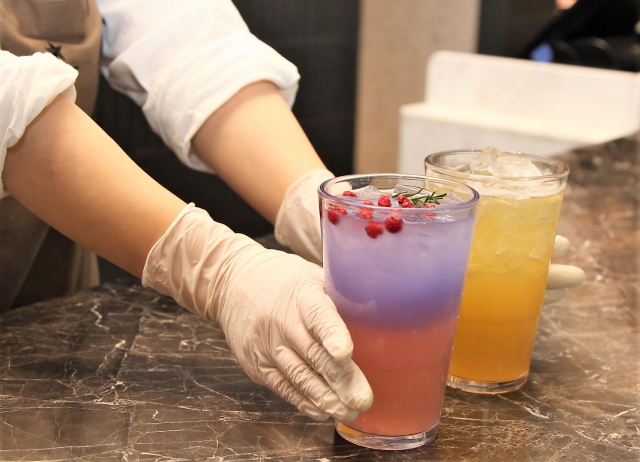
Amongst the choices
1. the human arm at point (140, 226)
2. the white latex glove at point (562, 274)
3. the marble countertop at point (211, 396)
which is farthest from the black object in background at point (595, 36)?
the human arm at point (140, 226)

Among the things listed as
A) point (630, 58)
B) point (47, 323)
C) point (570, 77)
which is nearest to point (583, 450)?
point (47, 323)

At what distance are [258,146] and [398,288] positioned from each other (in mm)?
610

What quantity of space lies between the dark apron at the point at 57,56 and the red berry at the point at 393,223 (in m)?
0.88

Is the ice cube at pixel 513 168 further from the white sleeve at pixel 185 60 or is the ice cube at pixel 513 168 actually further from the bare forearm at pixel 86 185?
the white sleeve at pixel 185 60

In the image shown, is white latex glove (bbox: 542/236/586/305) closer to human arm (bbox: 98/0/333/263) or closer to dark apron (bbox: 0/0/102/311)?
A: human arm (bbox: 98/0/333/263)

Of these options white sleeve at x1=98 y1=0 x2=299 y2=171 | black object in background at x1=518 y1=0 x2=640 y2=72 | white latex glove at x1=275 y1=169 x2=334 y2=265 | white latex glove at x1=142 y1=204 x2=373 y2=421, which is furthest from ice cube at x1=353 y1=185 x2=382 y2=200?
black object in background at x1=518 y1=0 x2=640 y2=72

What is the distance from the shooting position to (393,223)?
0.70 metres

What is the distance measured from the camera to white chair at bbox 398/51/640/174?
8.85ft

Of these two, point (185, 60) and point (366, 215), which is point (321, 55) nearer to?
point (185, 60)

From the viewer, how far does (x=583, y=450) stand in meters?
0.77

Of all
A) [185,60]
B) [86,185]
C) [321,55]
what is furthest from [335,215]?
[321,55]

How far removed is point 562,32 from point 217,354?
10.9ft

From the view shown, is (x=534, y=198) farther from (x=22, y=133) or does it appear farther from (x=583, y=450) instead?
(x=22, y=133)

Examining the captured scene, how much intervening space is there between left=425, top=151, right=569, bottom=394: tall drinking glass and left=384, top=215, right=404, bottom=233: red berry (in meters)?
0.19
